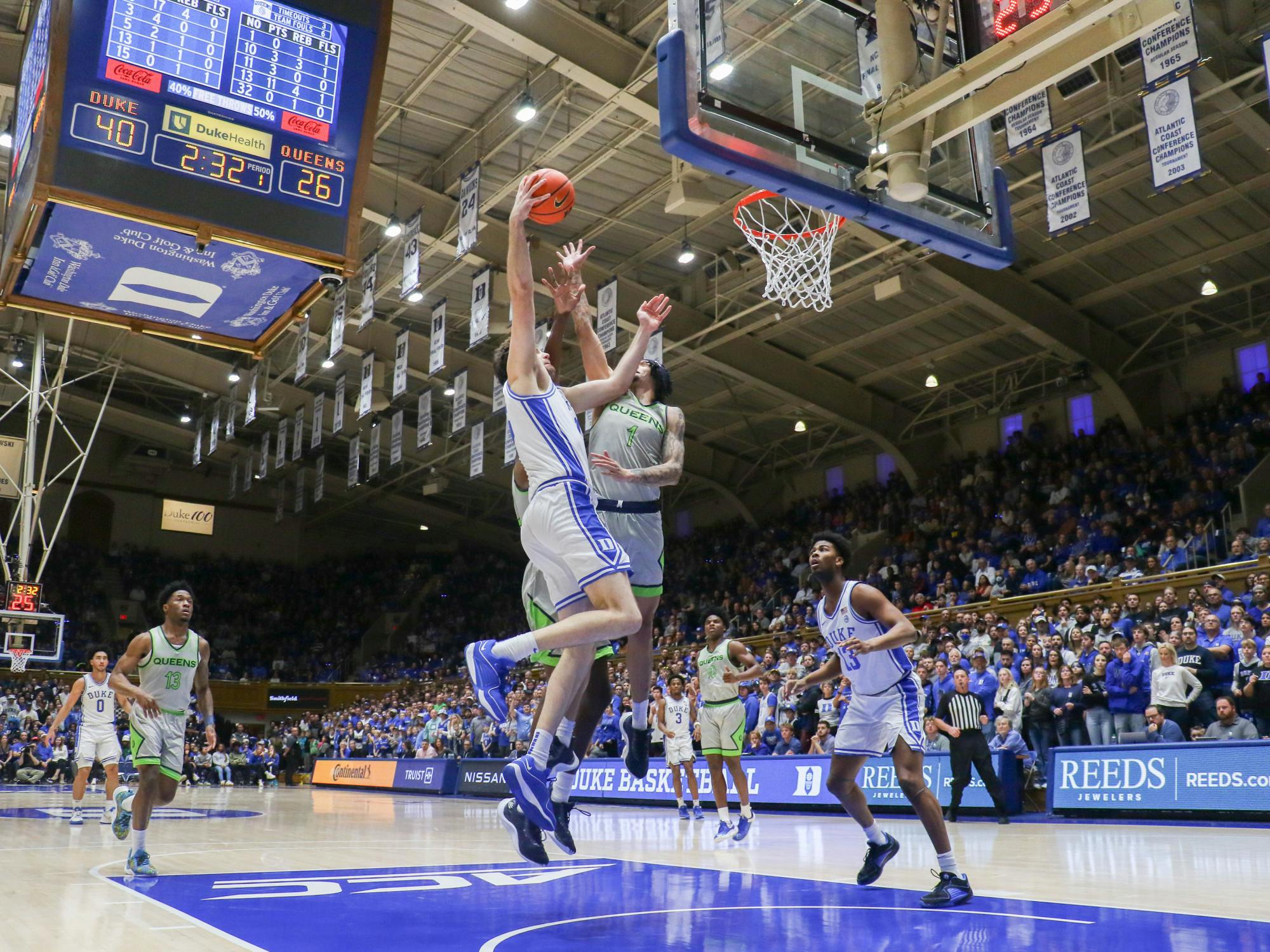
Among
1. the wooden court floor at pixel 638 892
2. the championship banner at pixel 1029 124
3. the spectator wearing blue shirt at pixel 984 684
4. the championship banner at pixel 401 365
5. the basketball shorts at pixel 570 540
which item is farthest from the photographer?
the championship banner at pixel 401 365

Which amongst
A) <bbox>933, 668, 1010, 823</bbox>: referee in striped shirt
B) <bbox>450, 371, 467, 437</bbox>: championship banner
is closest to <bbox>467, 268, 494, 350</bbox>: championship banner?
<bbox>450, 371, 467, 437</bbox>: championship banner

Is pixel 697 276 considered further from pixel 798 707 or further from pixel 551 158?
pixel 798 707

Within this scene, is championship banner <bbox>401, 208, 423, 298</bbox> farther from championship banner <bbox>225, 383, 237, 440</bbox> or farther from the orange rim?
championship banner <bbox>225, 383, 237, 440</bbox>

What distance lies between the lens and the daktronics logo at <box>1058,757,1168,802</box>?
36.6 ft

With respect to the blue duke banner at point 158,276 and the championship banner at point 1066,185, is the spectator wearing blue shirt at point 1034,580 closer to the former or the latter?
the championship banner at point 1066,185

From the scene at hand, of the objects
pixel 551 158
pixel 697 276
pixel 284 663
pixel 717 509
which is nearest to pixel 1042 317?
pixel 697 276

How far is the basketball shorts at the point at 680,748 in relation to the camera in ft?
44.9

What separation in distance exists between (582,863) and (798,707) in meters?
9.62

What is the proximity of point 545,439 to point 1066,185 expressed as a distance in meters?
11.3

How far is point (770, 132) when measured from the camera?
296 inches

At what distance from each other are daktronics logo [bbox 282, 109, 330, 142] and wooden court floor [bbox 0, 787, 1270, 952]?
5993mm

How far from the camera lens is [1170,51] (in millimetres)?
11836

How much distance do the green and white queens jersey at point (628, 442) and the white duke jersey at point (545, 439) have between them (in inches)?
25.7

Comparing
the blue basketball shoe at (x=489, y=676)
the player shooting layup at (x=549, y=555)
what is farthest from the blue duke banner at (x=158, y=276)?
the blue basketball shoe at (x=489, y=676)
